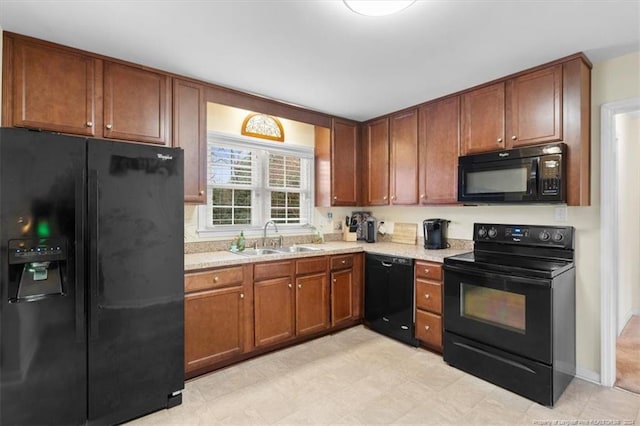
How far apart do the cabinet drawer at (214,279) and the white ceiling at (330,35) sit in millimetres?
1590

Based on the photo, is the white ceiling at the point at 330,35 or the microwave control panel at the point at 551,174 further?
the microwave control panel at the point at 551,174

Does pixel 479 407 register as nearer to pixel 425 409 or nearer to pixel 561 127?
pixel 425 409

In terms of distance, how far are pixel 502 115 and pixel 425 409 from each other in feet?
7.65

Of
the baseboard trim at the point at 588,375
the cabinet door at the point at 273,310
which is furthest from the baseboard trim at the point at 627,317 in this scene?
the cabinet door at the point at 273,310

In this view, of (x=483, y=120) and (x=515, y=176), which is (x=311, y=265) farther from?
(x=483, y=120)

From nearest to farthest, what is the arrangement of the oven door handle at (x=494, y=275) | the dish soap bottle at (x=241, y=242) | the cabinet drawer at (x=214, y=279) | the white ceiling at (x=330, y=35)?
the white ceiling at (x=330, y=35) → the oven door handle at (x=494, y=275) → the cabinet drawer at (x=214, y=279) → the dish soap bottle at (x=241, y=242)

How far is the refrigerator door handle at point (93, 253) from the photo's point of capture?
6.18 feet

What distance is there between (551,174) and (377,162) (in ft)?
6.02

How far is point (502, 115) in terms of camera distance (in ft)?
9.03

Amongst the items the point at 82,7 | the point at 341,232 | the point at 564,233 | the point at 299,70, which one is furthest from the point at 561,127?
Answer: the point at 82,7

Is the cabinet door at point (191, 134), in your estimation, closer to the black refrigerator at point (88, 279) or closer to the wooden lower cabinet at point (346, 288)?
the black refrigerator at point (88, 279)

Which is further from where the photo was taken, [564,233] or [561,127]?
[564,233]

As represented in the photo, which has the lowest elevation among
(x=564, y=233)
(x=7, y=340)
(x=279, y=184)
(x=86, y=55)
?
(x=7, y=340)

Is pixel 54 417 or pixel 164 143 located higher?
pixel 164 143
